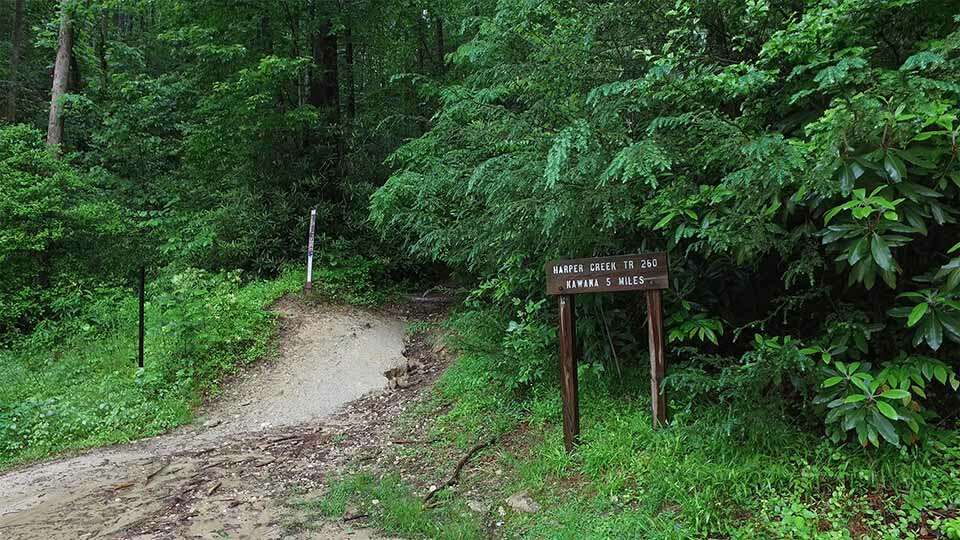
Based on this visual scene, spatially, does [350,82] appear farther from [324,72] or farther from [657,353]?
[657,353]

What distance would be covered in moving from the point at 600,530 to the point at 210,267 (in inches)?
455

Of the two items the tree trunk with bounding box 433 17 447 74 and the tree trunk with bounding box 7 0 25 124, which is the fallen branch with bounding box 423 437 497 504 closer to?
the tree trunk with bounding box 433 17 447 74

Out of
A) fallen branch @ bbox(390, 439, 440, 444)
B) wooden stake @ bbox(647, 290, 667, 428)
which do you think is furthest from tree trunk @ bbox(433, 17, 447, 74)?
wooden stake @ bbox(647, 290, 667, 428)

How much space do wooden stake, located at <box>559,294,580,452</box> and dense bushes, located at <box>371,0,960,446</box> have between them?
0.58m

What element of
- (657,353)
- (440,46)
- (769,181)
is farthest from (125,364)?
(440,46)

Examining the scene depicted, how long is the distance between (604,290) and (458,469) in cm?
191

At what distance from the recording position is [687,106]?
12.9ft

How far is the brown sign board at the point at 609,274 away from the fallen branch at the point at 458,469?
158 centimetres

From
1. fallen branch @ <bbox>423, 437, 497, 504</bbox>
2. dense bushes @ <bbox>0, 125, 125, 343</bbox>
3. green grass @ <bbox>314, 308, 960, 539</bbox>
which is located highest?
dense bushes @ <bbox>0, 125, 125, 343</bbox>

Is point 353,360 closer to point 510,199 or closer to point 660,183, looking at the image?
point 510,199

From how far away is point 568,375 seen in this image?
449cm

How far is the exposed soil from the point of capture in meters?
4.08

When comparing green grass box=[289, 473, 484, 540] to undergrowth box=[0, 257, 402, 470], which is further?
undergrowth box=[0, 257, 402, 470]

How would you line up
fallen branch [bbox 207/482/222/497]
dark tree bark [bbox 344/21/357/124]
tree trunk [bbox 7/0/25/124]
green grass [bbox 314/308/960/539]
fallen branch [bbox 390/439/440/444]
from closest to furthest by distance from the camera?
green grass [bbox 314/308/960/539]
fallen branch [bbox 207/482/222/497]
fallen branch [bbox 390/439/440/444]
dark tree bark [bbox 344/21/357/124]
tree trunk [bbox 7/0/25/124]
